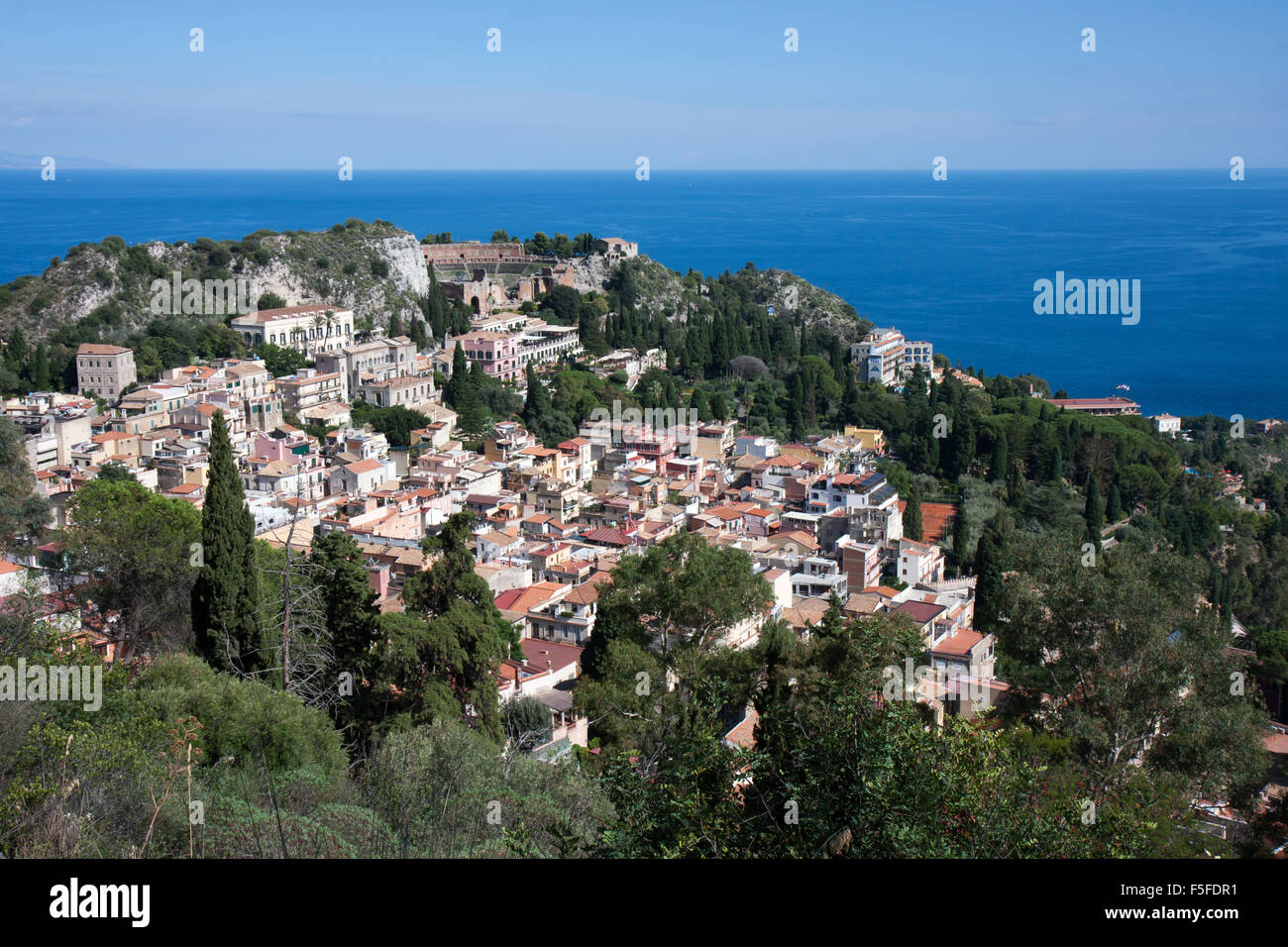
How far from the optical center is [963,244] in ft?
239

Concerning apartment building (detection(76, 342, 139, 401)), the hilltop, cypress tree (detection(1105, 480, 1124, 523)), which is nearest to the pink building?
the hilltop

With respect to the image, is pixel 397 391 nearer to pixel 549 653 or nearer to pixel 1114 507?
pixel 549 653

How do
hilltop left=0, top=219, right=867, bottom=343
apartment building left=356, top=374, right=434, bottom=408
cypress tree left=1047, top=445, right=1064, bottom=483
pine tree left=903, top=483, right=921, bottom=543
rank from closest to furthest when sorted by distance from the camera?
pine tree left=903, top=483, right=921, bottom=543, cypress tree left=1047, top=445, right=1064, bottom=483, apartment building left=356, top=374, right=434, bottom=408, hilltop left=0, top=219, right=867, bottom=343

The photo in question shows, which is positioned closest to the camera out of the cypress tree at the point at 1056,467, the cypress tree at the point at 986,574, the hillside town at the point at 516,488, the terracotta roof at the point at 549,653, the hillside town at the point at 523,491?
the hillside town at the point at 523,491

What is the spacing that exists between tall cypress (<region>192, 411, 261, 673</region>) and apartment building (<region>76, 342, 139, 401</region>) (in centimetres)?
1587

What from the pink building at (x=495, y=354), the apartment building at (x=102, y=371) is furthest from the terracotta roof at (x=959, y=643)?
the apartment building at (x=102, y=371)

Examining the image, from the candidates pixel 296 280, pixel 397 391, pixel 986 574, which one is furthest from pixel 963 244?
pixel 986 574

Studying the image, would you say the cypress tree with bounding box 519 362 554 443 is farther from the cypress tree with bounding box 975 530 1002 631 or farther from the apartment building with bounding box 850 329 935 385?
the apartment building with bounding box 850 329 935 385

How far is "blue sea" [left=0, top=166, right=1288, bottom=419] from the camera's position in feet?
136

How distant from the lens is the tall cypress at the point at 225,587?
7.79 meters

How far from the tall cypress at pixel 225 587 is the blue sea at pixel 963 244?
31.3 m

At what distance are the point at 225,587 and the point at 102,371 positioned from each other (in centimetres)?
1643

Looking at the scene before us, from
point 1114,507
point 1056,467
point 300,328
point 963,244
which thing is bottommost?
point 1114,507

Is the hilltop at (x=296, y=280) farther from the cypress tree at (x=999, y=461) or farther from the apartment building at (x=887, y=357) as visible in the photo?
the cypress tree at (x=999, y=461)
